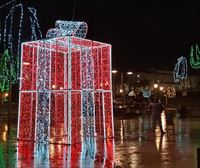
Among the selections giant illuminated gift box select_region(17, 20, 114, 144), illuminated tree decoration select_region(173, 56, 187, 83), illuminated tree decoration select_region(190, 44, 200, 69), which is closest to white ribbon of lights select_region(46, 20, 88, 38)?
giant illuminated gift box select_region(17, 20, 114, 144)

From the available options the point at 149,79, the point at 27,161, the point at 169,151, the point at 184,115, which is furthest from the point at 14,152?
the point at 149,79

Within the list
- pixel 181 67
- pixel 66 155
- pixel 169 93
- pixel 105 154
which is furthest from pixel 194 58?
pixel 66 155

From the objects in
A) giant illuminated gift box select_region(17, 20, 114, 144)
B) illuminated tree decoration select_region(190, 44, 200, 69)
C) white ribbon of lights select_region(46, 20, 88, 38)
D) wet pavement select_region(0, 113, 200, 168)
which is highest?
illuminated tree decoration select_region(190, 44, 200, 69)

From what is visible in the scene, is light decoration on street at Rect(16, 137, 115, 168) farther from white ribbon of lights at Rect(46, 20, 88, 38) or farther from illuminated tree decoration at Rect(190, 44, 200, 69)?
illuminated tree decoration at Rect(190, 44, 200, 69)

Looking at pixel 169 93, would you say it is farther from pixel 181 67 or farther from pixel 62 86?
pixel 62 86

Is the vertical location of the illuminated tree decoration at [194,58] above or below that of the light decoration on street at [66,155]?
above

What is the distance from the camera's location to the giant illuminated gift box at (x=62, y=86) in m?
17.4

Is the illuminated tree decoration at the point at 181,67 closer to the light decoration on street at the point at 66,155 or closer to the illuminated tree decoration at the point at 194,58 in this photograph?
the illuminated tree decoration at the point at 194,58

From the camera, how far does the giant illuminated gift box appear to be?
17438mm

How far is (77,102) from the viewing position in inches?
720

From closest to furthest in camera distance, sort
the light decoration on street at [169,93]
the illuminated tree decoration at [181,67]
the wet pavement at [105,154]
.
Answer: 1. the wet pavement at [105,154]
2. the illuminated tree decoration at [181,67]
3. the light decoration on street at [169,93]

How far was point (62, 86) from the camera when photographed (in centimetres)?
1880

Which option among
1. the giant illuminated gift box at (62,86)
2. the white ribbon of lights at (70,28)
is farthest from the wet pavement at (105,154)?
the white ribbon of lights at (70,28)

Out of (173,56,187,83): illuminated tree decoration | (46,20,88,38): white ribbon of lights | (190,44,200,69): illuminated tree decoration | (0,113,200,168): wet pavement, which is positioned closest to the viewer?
(0,113,200,168): wet pavement
